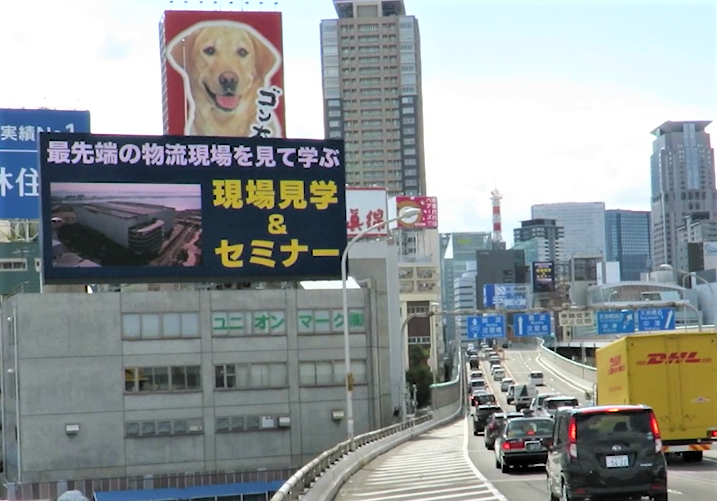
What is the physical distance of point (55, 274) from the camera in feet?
184

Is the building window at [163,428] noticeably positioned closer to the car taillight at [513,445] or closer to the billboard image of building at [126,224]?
the billboard image of building at [126,224]

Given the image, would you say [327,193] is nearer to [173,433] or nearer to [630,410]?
[173,433]

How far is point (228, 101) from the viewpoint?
130m

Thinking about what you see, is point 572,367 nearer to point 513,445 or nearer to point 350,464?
point 350,464

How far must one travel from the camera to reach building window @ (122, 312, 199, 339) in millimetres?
59938

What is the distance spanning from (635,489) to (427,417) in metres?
56.4

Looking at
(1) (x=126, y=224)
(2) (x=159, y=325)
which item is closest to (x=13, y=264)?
(2) (x=159, y=325)

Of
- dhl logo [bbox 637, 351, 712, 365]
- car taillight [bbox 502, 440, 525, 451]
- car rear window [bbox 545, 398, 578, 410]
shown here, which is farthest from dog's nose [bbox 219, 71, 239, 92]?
dhl logo [bbox 637, 351, 712, 365]

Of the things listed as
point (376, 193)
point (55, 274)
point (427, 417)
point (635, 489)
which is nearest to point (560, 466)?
point (635, 489)

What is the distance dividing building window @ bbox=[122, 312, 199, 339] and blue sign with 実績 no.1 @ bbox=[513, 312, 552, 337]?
109 ft

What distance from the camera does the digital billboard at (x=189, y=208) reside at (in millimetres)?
56438

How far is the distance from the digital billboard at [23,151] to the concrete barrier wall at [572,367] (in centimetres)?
4255

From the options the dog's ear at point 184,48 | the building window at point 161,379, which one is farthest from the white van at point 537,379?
the building window at point 161,379

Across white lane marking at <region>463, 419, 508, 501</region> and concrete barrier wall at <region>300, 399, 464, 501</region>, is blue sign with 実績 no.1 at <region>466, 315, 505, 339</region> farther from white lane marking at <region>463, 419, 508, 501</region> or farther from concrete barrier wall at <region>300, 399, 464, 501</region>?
white lane marking at <region>463, 419, 508, 501</region>
